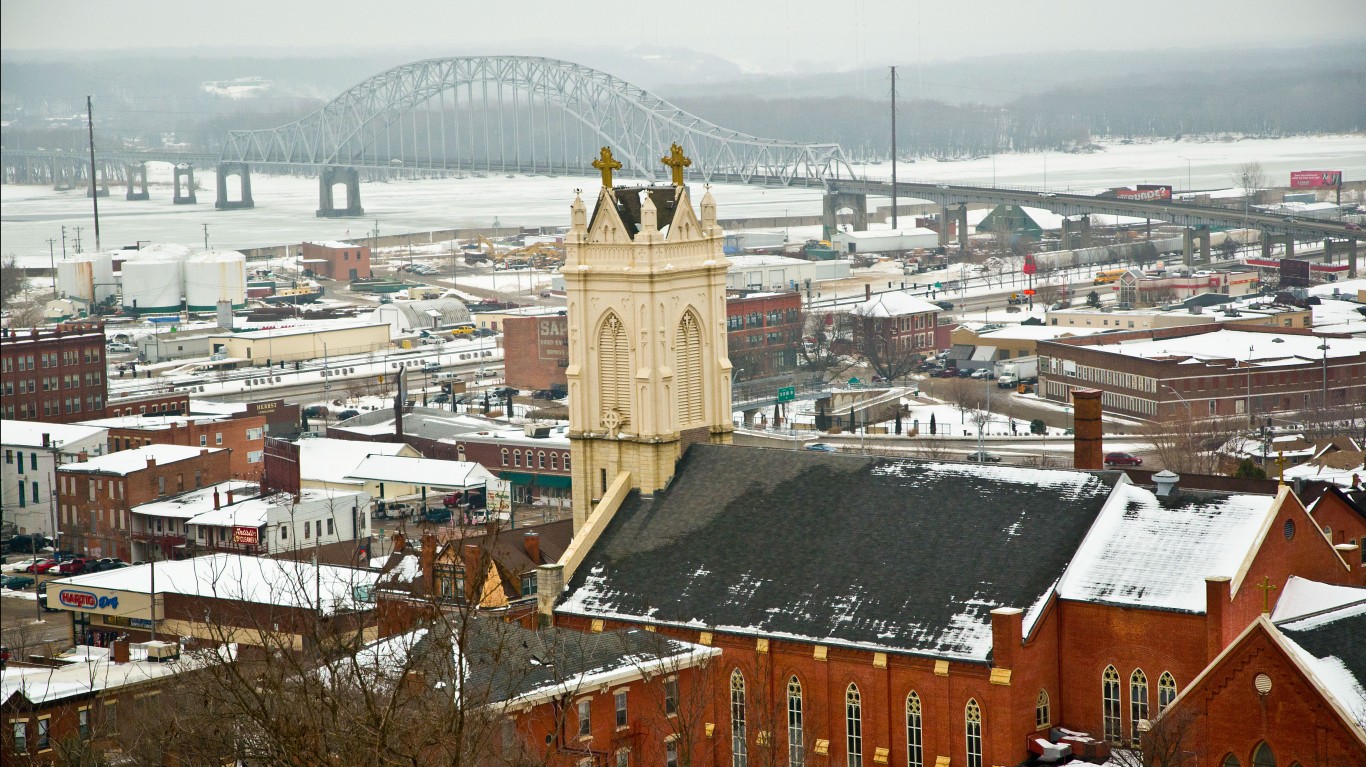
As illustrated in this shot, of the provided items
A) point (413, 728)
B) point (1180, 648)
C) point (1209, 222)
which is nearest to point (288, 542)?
point (1180, 648)

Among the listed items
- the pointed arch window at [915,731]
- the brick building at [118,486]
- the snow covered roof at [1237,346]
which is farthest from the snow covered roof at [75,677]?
the snow covered roof at [1237,346]

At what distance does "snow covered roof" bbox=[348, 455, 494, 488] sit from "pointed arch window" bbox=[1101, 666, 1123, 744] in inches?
1947

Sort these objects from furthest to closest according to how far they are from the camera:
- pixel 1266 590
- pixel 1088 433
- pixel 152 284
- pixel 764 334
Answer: pixel 152 284 < pixel 764 334 < pixel 1088 433 < pixel 1266 590

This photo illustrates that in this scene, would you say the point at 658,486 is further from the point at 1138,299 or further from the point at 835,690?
the point at 1138,299

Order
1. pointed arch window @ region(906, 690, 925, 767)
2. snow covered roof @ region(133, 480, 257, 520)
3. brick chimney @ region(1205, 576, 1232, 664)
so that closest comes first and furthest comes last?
brick chimney @ region(1205, 576, 1232, 664) < pointed arch window @ region(906, 690, 925, 767) < snow covered roof @ region(133, 480, 257, 520)

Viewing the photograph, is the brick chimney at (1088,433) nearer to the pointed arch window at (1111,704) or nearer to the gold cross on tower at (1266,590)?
the gold cross on tower at (1266,590)

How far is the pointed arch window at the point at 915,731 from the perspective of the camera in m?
37.3

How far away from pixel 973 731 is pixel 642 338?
1218 centimetres

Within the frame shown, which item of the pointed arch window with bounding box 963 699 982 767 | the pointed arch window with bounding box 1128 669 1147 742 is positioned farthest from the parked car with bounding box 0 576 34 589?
the pointed arch window with bounding box 1128 669 1147 742

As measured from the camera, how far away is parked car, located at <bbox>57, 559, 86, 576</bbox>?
71925mm

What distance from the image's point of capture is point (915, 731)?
37469mm

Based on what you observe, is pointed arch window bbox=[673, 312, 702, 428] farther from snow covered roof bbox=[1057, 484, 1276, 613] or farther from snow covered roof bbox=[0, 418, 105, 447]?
snow covered roof bbox=[0, 418, 105, 447]

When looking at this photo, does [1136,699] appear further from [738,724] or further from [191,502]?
[191,502]

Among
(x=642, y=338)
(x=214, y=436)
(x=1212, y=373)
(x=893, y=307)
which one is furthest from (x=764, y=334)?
(x=642, y=338)
